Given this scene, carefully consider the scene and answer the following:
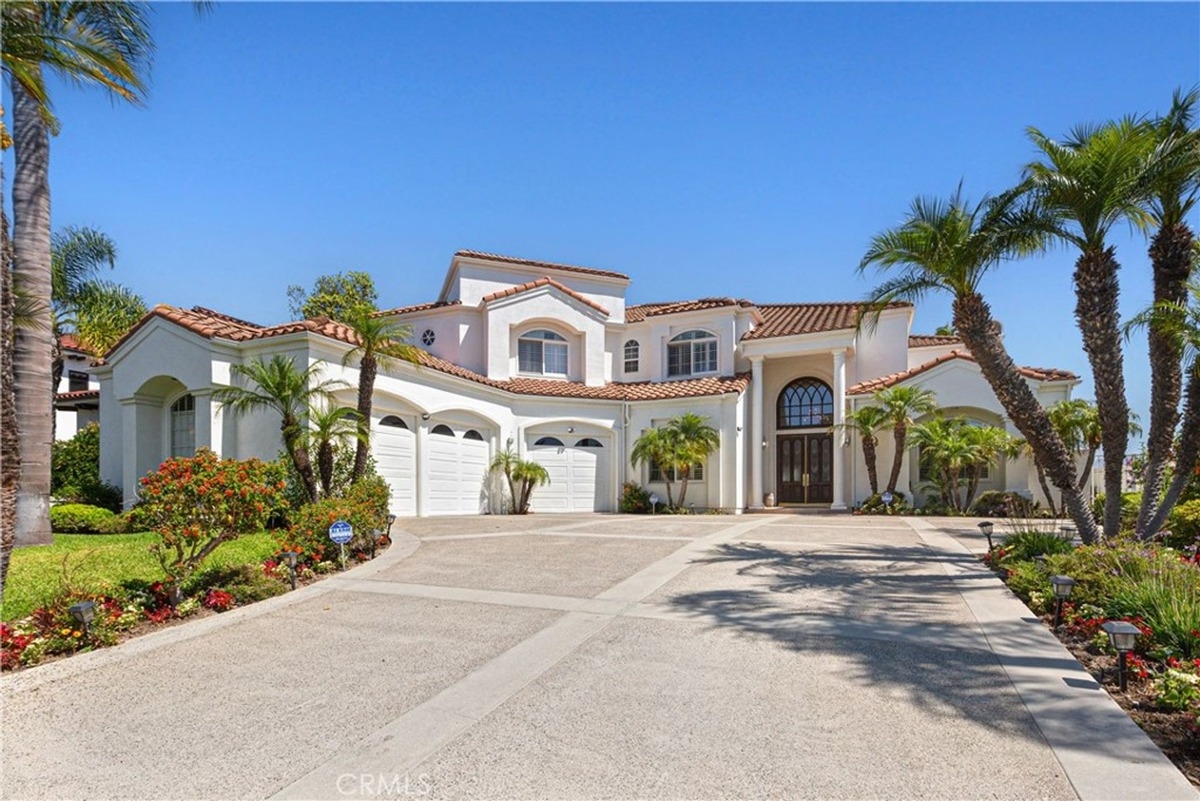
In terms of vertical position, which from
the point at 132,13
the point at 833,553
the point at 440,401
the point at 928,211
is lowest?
the point at 833,553

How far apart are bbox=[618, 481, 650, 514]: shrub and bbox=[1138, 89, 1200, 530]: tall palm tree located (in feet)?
47.9

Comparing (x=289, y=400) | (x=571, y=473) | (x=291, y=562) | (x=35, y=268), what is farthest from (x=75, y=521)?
(x=571, y=473)

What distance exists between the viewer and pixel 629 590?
9.12m

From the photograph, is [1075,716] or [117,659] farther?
[117,659]

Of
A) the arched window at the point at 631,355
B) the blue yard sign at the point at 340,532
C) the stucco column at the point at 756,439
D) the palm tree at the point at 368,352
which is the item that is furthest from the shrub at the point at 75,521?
the stucco column at the point at 756,439

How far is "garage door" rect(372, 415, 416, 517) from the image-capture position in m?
17.8

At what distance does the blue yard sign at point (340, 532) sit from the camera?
1031 cm

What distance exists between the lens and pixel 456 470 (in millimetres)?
20500

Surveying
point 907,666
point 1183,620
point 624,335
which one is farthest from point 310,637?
point 624,335

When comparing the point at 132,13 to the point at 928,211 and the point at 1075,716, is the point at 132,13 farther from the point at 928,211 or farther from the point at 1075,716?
the point at 1075,716

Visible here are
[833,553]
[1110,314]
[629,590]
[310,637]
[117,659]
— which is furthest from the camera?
[833,553]

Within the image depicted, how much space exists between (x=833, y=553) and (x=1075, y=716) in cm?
742

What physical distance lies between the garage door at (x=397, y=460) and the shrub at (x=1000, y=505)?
57.2ft

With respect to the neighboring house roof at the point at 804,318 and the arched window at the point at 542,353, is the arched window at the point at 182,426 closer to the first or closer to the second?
the arched window at the point at 542,353
